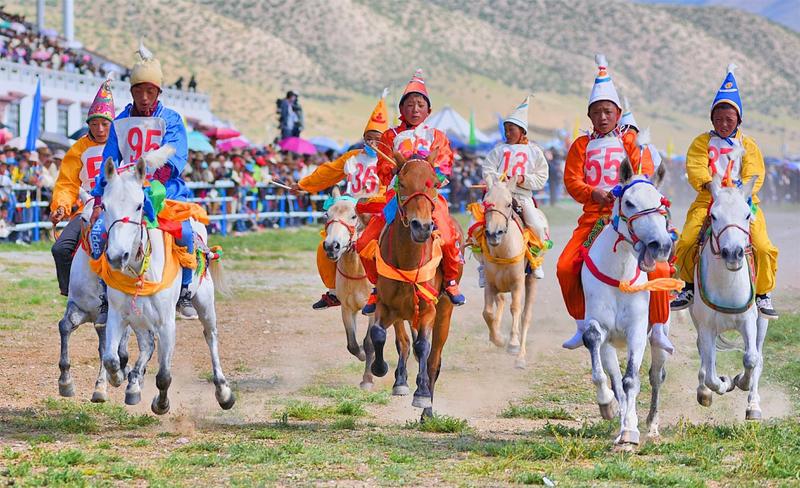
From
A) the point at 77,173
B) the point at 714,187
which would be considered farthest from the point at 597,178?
the point at 77,173

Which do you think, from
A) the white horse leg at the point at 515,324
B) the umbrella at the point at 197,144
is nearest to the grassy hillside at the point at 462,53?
the umbrella at the point at 197,144

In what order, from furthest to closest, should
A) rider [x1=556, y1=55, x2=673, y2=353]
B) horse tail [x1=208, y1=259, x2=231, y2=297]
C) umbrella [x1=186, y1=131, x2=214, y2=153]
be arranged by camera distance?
1. umbrella [x1=186, y1=131, x2=214, y2=153]
2. horse tail [x1=208, y1=259, x2=231, y2=297]
3. rider [x1=556, y1=55, x2=673, y2=353]

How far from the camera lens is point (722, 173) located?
11.0 meters

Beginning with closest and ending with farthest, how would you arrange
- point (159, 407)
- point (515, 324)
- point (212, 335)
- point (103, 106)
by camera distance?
point (159, 407), point (212, 335), point (103, 106), point (515, 324)

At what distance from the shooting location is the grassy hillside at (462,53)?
366ft

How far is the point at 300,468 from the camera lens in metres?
8.43

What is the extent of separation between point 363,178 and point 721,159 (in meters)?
4.63

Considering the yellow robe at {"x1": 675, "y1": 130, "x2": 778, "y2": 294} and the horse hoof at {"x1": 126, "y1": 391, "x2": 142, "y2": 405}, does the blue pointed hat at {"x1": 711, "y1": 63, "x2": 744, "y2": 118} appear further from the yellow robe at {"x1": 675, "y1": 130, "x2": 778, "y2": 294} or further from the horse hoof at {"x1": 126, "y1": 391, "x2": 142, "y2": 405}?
the horse hoof at {"x1": 126, "y1": 391, "x2": 142, "y2": 405}

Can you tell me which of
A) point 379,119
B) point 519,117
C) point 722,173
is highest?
point 519,117

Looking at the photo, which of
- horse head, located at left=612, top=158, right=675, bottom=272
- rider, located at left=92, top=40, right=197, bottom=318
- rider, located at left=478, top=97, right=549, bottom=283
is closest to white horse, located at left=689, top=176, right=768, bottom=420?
horse head, located at left=612, top=158, right=675, bottom=272

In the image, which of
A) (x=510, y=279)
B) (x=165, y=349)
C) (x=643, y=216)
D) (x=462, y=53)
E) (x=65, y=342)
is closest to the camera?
(x=643, y=216)

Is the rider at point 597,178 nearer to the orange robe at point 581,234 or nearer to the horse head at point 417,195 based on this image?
the orange robe at point 581,234

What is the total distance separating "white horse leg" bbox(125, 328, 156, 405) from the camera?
1009cm

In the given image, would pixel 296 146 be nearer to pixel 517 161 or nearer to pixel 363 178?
pixel 517 161
